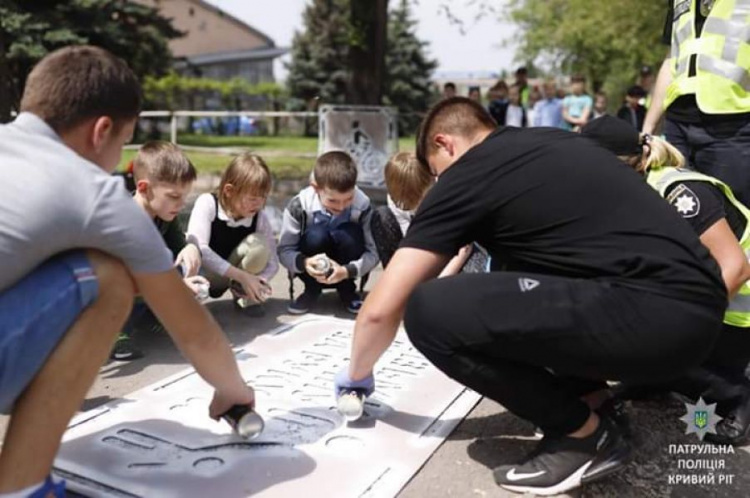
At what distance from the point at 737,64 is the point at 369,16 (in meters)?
7.36

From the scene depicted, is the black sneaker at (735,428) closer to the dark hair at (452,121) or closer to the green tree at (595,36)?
the dark hair at (452,121)

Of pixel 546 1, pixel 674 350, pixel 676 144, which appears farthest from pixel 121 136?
pixel 546 1

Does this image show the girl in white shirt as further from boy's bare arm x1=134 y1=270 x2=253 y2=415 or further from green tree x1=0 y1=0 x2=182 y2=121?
green tree x1=0 y1=0 x2=182 y2=121

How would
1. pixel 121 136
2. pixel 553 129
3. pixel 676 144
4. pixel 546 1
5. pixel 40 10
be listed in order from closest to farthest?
pixel 121 136 < pixel 553 129 < pixel 676 144 < pixel 40 10 < pixel 546 1

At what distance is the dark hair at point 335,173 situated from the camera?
142 inches

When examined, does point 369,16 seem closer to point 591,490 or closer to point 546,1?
point 591,490

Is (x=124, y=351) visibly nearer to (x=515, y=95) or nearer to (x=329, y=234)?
(x=329, y=234)

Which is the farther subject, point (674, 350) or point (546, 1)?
point (546, 1)

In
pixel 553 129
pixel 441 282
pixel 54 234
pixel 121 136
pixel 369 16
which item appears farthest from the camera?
pixel 369 16

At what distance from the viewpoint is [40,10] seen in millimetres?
16297

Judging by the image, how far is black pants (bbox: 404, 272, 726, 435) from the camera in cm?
192

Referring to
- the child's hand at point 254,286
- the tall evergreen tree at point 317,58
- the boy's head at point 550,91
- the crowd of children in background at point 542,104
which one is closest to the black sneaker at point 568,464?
the child's hand at point 254,286

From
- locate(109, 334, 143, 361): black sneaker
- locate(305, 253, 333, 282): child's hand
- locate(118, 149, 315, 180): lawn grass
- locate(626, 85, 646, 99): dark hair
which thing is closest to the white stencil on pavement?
locate(109, 334, 143, 361): black sneaker

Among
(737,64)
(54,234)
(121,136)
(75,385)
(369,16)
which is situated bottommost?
(75,385)
